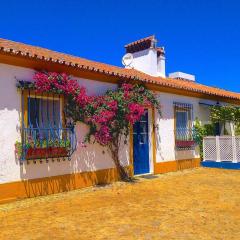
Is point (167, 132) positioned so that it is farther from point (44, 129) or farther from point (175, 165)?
point (44, 129)

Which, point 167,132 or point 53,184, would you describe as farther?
point 167,132

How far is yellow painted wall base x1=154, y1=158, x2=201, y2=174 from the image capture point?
1170 cm

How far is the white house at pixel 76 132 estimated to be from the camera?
7297mm

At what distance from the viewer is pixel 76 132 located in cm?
877

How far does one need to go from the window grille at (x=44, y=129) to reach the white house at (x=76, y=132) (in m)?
0.02

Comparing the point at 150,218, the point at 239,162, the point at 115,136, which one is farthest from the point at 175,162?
the point at 150,218

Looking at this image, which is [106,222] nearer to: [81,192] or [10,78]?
[81,192]

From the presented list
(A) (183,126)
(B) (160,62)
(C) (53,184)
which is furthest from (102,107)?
(B) (160,62)

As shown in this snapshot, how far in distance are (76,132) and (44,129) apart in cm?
98

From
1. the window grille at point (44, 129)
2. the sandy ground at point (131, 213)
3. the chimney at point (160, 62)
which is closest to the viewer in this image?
the sandy ground at point (131, 213)

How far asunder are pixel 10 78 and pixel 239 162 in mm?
8983

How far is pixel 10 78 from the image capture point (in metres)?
7.39

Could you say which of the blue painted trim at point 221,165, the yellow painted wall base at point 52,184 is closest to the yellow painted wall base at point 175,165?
the blue painted trim at point 221,165

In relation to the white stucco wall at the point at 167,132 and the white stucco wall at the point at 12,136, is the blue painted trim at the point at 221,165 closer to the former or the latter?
the white stucco wall at the point at 167,132
